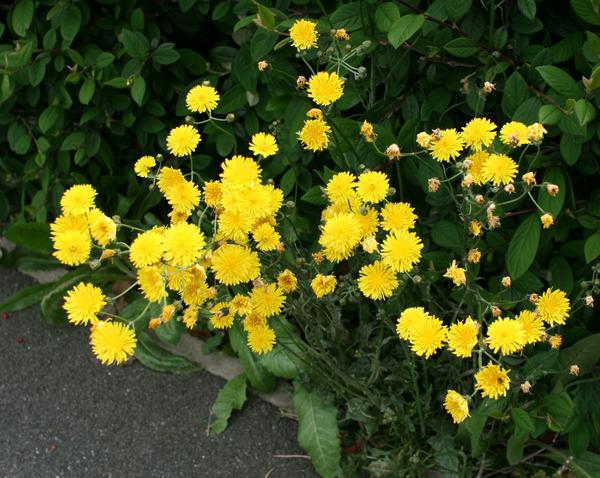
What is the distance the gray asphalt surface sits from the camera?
2674 millimetres

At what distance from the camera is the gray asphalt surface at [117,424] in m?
2.67

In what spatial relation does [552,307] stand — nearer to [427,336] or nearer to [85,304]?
[427,336]

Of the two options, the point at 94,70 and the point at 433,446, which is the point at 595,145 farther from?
the point at 94,70

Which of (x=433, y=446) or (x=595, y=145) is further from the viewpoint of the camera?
(x=433, y=446)

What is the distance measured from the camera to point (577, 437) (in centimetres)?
229

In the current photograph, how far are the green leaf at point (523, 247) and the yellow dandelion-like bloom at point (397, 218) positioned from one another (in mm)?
447

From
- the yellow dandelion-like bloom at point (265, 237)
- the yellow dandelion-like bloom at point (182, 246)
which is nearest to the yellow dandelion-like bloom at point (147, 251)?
the yellow dandelion-like bloom at point (182, 246)

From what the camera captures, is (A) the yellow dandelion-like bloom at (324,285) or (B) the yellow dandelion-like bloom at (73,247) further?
(A) the yellow dandelion-like bloom at (324,285)

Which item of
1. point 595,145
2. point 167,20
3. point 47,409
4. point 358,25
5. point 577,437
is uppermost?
point 358,25

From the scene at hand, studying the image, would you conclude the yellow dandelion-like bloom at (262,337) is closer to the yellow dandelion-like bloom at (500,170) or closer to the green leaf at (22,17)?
the yellow dandelion-like bloom at (500,170)

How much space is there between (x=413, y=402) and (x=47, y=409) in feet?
4.37

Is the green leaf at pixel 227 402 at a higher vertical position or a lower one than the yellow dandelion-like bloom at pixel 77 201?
lower

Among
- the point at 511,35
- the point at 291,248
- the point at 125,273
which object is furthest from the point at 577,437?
the point at 125,273

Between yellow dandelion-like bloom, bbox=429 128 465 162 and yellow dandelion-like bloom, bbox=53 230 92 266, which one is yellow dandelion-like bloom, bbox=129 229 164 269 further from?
yellow dandelion-like bloom, bbox=429 128 465 162
